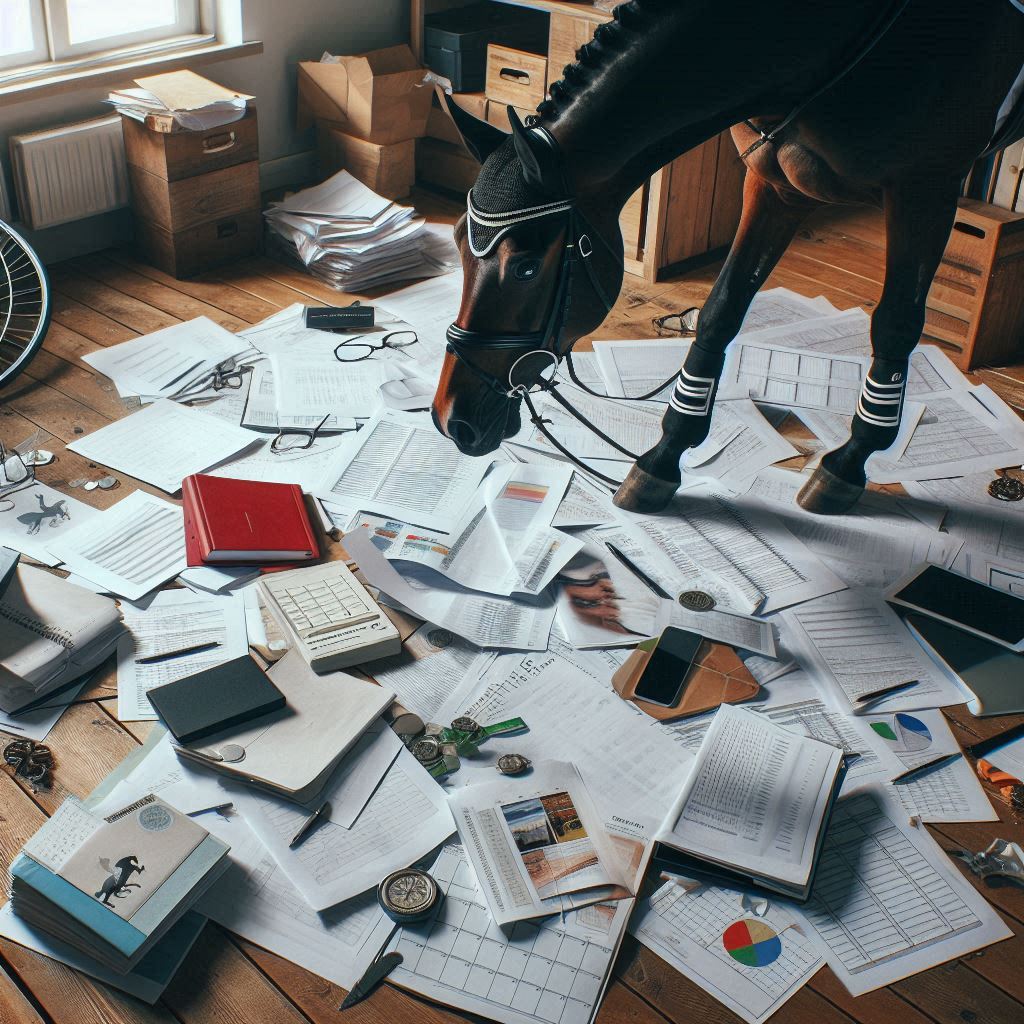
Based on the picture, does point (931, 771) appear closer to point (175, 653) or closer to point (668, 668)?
point (668, 668)

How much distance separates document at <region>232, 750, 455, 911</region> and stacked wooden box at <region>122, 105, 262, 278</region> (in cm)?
233

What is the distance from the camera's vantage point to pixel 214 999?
1.52 metres

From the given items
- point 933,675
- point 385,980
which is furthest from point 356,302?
point 385,980

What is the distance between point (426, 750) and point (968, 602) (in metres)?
1.15

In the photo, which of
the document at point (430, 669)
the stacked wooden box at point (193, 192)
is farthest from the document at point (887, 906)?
the stacked wooden box at point (193, 192)

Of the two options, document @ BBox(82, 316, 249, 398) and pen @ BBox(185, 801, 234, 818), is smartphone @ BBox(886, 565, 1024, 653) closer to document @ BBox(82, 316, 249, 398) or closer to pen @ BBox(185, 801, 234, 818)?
pen @ BBox(185, 801, 234, 818)

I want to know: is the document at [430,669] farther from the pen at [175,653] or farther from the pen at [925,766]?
the pen at [925,766]

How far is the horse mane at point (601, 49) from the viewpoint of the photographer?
5.76ft

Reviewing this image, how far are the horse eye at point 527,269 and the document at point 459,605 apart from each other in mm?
672

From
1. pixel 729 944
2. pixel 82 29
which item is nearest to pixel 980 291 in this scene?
pixel 729 944

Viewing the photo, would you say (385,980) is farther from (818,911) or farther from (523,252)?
(523,252)

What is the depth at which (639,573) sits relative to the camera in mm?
2354

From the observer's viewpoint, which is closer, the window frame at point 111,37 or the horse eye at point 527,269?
the horse eye at point 527,269

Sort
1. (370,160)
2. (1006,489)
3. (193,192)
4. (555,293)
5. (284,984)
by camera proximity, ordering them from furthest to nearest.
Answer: (370,160) < (193,192) < (1006,489) < (555,293) < (284,984)
